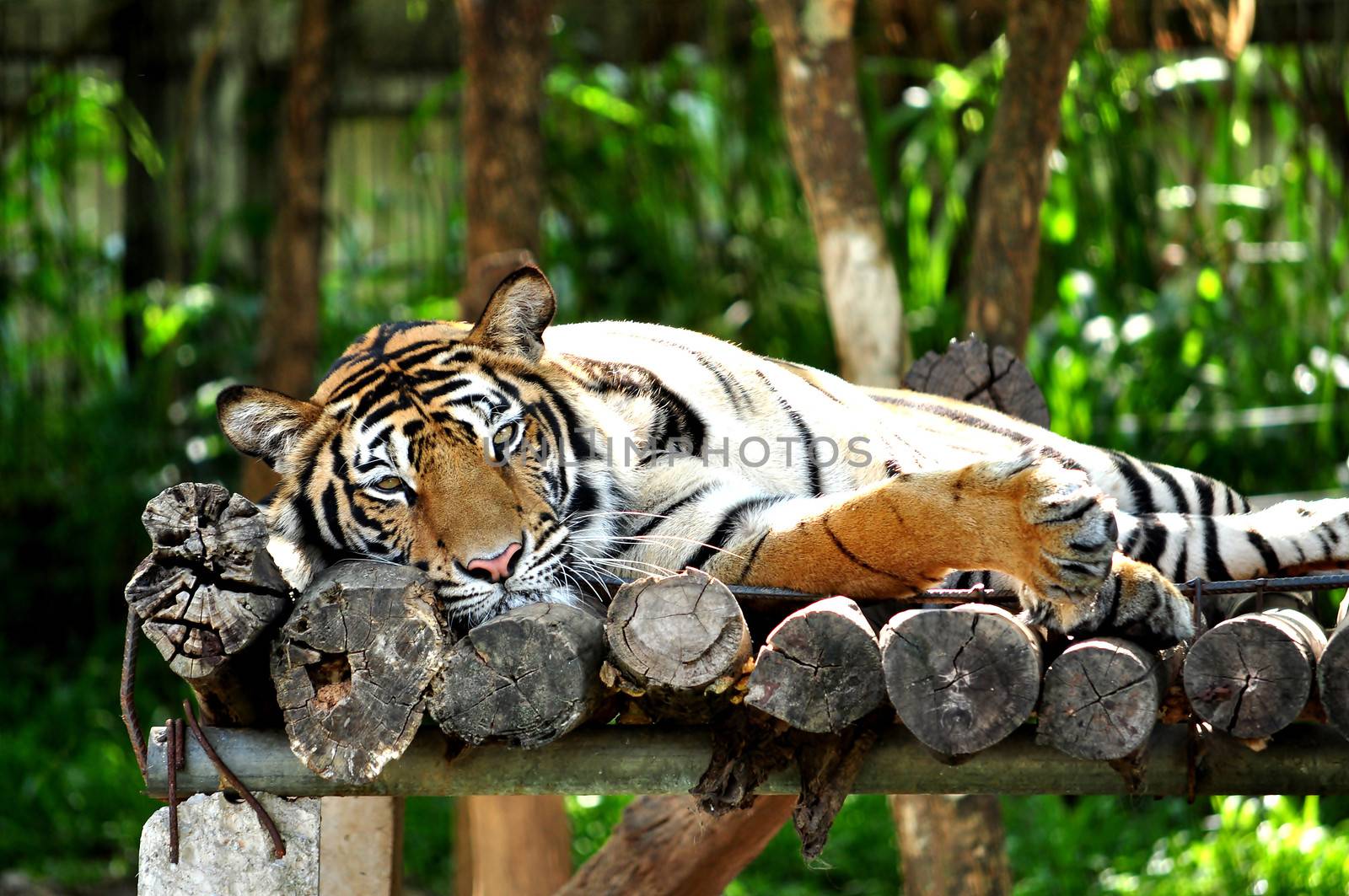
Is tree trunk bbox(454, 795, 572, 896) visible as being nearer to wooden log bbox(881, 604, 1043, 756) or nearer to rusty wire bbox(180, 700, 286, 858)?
rusty wire bbox(180, 700, 286, 858)

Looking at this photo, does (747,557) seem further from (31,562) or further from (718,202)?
(31,562)

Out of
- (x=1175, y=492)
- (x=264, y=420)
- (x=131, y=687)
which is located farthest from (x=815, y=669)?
(x=1175, y=492)

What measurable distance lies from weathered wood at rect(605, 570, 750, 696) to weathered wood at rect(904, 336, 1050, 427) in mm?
1779

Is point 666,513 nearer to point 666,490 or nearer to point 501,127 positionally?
point 666,490

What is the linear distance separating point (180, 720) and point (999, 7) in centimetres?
371

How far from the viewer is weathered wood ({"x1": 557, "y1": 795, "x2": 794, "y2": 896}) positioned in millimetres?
2998

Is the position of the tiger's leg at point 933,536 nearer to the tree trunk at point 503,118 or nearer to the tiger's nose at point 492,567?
the tiger's nose at point 492,567

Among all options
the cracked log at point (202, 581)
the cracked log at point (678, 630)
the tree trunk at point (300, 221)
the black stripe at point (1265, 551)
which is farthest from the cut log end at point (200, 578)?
the tree trunk at point (300, 221)

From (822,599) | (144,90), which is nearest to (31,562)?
(144,90)

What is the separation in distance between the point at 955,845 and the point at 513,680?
6.63 ft

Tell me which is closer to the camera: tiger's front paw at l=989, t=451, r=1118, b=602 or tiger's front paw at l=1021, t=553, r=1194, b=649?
tiger's front paw at l=989, t=451, r=1118, b=602

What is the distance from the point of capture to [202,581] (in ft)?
6.15

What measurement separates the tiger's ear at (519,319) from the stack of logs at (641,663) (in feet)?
2.10

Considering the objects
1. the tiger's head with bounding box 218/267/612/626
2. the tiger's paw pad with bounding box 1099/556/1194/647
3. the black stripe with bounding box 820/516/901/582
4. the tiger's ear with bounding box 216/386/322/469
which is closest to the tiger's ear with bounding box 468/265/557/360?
the tiger's head with bounding box 218/267/612/626
